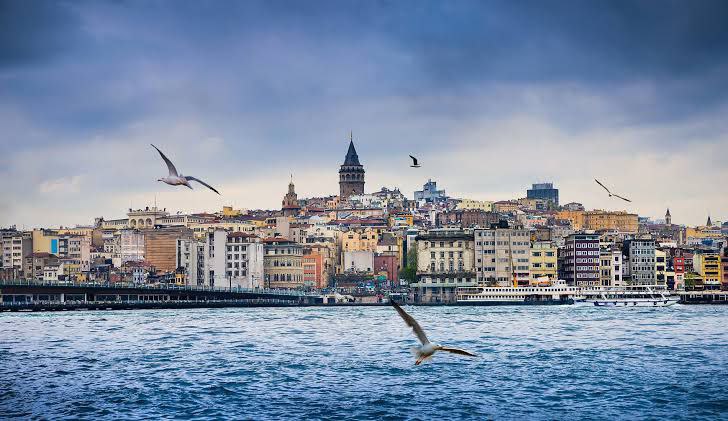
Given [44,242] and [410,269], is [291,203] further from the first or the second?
[410,269]

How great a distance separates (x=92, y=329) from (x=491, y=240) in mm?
48476

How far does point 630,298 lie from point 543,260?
35.5ft

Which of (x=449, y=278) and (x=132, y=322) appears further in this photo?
(x=449, y=278)

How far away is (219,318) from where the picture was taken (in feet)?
242

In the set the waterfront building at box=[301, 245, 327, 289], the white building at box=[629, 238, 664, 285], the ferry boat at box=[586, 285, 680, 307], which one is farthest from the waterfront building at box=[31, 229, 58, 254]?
the ferry boat at box=[586, 285, 680, 307]

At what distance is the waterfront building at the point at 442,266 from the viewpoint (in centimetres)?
10175

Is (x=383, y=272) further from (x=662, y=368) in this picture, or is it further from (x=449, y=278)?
(x=662, y=368)

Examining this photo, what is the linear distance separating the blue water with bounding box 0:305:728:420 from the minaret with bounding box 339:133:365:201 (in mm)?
→ 119565

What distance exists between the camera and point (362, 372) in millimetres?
36812

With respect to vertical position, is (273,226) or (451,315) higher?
(273,226)

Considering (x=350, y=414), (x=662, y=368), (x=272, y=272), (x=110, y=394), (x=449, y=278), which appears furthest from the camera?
(x=272, y=272)

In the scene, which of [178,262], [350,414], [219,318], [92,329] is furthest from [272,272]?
[350,414]

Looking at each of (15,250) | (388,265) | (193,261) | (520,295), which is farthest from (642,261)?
(15,250)

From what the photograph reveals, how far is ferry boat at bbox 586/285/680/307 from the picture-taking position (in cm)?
9144
